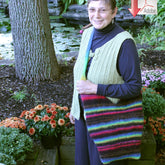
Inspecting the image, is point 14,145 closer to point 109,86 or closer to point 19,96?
point 109,86

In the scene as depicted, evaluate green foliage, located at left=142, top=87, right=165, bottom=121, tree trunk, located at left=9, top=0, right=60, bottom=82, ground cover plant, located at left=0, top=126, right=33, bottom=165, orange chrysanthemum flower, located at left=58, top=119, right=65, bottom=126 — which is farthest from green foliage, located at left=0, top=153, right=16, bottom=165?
tree trunk, located at left=9, top=0, right=60, bottom=82

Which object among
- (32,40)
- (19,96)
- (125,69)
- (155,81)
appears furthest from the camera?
(155,81)

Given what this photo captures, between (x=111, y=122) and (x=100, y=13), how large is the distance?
62 cm

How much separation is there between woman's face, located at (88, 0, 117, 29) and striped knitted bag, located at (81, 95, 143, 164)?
1.36 feet

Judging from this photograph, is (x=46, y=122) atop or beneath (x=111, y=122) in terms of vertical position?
beneath

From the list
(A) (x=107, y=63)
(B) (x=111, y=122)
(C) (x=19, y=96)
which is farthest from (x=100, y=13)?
(C) (x=19, y=96)

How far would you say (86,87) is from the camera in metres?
1.37

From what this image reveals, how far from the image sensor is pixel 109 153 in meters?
1.44

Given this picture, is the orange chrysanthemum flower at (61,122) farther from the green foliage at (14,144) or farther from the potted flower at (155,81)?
the potted flower at (155,81)

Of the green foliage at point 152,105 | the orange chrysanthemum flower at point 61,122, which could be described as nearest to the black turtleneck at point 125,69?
the orange chrysanthemum flower at point 61,122

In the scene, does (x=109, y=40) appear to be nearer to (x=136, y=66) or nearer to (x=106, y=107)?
(x=136, y=66)

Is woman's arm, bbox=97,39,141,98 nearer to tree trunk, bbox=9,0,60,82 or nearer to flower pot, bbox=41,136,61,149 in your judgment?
flower pot, bbox=41,136,61,149

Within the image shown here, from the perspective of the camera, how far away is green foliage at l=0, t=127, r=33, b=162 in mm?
1812

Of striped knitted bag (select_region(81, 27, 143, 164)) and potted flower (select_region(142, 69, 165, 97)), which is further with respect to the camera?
potted flower (select_region(142, 69, 165, 97))
